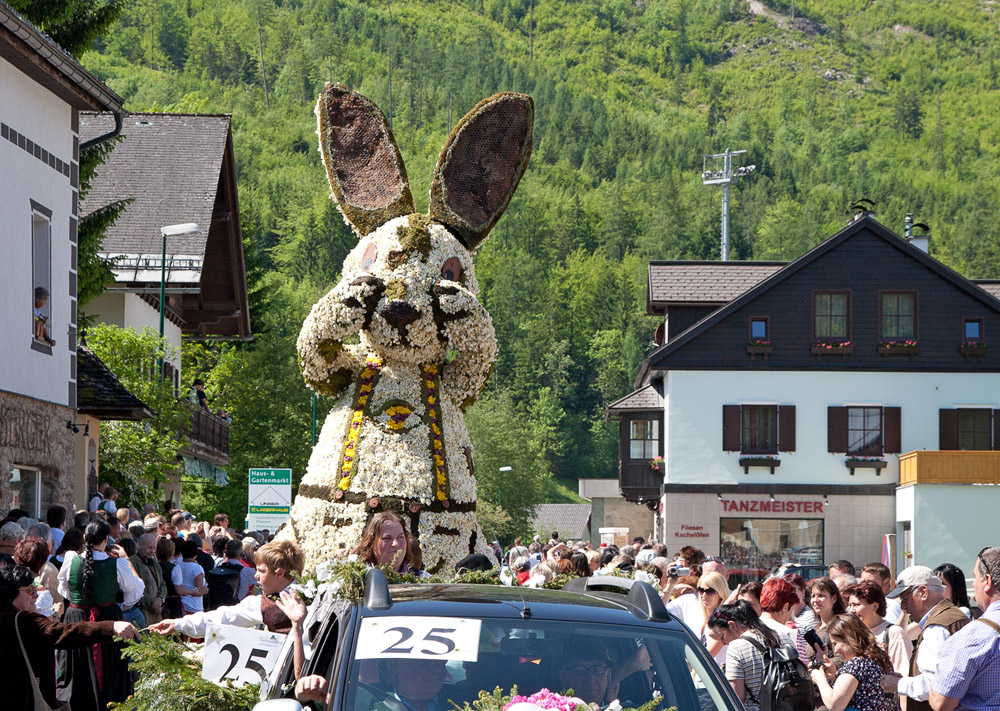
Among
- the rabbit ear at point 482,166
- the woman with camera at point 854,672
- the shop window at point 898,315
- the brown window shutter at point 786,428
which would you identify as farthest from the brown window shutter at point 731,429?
the woman with camera at point 854,672

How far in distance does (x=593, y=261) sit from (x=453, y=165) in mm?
122469

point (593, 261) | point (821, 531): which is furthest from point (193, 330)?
point (593, 261)

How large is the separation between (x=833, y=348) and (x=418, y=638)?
35.1 m

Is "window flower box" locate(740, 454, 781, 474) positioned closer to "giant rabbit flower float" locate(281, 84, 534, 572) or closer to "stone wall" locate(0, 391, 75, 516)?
"stone wall" locate(0, 391, 75, 516)

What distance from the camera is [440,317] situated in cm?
1405

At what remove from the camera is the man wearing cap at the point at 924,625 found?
690 centimetres

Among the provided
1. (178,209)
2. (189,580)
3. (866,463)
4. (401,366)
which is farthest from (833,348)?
(189,580)

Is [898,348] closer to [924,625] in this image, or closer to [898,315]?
[898,315]

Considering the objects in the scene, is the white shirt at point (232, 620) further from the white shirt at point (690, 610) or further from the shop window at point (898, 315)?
the shop window at point (898, 315)

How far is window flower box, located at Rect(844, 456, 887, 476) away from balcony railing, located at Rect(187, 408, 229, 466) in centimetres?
1648

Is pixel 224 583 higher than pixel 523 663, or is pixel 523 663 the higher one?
pixel 523 663

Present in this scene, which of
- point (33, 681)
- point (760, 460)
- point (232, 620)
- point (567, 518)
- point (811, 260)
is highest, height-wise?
point (811, 260)

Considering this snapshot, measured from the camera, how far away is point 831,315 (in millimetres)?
39625

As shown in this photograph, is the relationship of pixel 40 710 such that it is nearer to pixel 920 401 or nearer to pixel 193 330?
pixel 193 330
